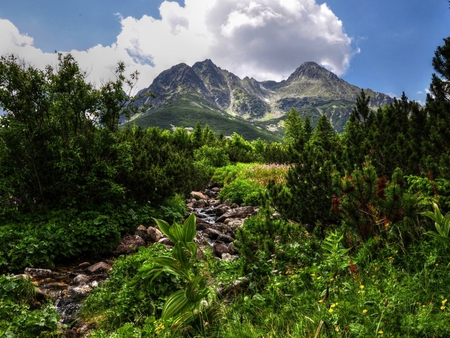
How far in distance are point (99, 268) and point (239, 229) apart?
3.48 metres

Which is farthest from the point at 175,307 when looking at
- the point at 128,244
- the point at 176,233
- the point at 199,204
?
the point at 199,204

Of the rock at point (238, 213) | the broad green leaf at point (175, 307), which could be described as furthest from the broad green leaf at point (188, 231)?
the rock at point (238, 213)

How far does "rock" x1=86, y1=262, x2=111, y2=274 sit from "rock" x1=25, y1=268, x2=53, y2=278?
2.41 feet

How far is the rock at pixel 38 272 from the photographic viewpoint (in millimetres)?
5607

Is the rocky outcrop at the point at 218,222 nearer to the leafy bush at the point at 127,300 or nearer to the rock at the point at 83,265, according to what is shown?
the leafy bush at the point at 127,300

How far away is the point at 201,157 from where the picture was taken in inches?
1072

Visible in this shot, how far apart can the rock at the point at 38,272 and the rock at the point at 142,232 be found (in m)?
2.58

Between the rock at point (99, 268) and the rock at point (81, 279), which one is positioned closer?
the rock at point (81, 279)

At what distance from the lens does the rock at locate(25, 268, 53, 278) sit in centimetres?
561

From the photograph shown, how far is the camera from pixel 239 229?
4734mm

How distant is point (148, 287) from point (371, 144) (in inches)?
220

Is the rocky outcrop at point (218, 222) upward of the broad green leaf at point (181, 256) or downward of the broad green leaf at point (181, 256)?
downward

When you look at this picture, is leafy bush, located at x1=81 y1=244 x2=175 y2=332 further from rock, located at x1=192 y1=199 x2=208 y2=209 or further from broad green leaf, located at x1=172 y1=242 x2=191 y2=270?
rock, located at x1=192 y1=199 x2=208 y2=209

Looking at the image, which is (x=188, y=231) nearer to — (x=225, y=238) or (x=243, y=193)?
(x=225, y=238)
